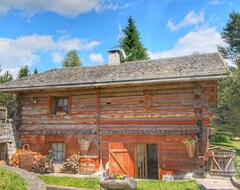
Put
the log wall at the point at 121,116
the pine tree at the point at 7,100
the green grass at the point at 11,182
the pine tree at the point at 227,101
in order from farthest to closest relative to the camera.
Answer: the pine tree at the point at 7,100, the pine tree at the point at 227,101, the log wall at the point at 121,116, the green grass at the point at 11,182

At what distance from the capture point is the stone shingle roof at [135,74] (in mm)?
11558

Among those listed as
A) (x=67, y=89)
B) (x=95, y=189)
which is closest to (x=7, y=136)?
(x=67, y=89)

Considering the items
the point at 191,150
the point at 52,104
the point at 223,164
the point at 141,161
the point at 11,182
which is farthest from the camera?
the point at 52,104

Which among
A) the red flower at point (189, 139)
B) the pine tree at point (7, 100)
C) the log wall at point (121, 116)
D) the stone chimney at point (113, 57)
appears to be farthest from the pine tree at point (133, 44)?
the red flower at point (189, 139)

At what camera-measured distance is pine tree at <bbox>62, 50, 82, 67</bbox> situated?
44.7 metres

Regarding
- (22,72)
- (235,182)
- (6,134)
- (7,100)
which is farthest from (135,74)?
(22,72)

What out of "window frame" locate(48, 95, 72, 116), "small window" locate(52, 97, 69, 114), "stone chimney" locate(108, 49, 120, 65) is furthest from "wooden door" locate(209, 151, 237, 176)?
"stone chimney" locate(108, 49, 120, 65)

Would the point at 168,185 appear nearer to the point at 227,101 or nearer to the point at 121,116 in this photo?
the point at 121,116

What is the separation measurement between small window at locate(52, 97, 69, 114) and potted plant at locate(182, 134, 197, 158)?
6.85 metres

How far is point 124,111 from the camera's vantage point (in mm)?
13086

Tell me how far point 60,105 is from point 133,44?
24.1m

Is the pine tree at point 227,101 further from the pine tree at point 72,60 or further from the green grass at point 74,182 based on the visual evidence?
the pine tree at point 72,60

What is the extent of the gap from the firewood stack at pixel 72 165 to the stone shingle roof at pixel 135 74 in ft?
12.3

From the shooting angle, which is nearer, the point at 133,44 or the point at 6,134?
the point at 6,134
